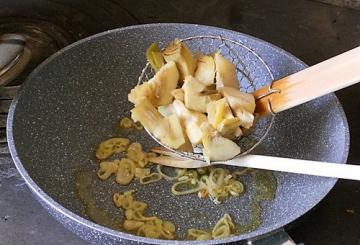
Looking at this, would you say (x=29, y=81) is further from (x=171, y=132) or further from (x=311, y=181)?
(x=311, y=181)

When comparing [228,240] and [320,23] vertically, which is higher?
[320,23]

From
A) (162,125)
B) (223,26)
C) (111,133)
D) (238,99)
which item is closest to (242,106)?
(238,99)

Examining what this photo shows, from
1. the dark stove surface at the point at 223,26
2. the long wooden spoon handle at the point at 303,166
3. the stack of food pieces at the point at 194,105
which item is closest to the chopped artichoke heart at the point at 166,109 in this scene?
the stack of food pieces at the point at 194,105

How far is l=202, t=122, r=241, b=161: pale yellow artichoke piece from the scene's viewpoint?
740 millimetres

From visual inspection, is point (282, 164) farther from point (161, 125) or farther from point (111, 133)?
point (111, 133)

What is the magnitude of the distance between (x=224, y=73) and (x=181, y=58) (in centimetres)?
7

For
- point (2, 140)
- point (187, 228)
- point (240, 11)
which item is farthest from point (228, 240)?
point (240, 11)

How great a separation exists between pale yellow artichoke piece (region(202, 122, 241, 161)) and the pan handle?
137 mm

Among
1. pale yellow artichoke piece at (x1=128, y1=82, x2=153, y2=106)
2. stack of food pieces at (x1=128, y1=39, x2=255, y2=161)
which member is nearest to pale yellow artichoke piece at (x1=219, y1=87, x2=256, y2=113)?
stack of food pieces at (x1=128, y1=39, x2=255, y2=161)

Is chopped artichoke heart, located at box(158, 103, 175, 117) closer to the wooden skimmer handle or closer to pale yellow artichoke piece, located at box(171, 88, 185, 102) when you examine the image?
pale yellow artichoke piece, located at box(171, 88, 185, 102)

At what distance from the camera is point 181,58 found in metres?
0.81

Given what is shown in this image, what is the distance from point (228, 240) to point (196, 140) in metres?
0.16

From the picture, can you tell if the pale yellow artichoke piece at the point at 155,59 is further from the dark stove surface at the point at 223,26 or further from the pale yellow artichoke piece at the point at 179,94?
the dark stove surface at the point at 223,26

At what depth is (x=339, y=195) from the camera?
0.80 metres
